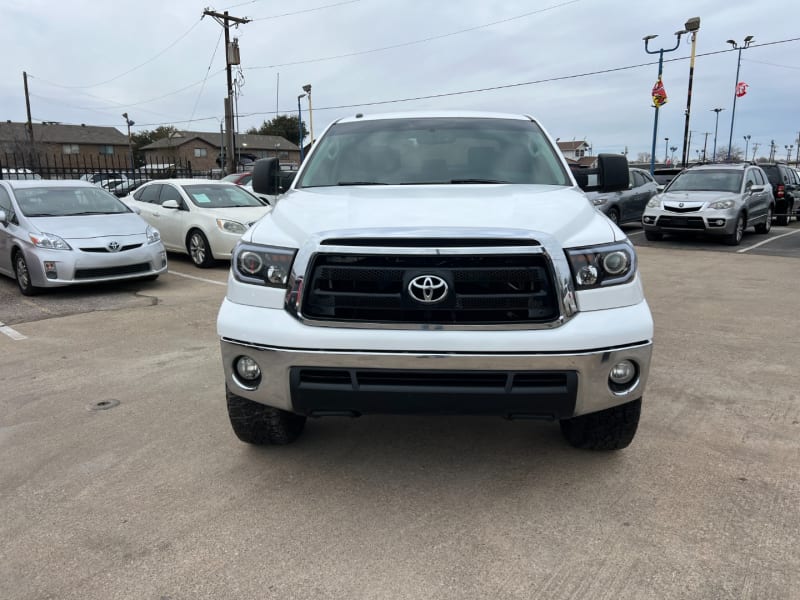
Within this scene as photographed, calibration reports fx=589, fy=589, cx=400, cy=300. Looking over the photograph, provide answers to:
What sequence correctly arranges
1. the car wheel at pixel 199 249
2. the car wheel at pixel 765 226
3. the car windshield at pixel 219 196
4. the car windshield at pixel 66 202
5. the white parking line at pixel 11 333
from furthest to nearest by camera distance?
the car wheel at pixel 765 226 → the car windshield at pixel 219 196 → the car wheel at pixel 199 249 → the car windshield at pixel 66 202 → the white parking line at pixel 11 333

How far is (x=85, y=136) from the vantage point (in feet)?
219

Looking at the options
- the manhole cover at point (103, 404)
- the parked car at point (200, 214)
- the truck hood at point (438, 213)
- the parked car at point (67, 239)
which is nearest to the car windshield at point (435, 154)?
the truck hood at point (438, 213)

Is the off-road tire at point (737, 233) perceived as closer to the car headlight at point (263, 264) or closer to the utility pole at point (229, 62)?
the car headlight at point (263, 264)

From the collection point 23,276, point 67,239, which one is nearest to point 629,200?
point 67,239

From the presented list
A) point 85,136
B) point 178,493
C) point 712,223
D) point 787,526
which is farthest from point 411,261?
point 85,136

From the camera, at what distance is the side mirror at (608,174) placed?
13.1 ft

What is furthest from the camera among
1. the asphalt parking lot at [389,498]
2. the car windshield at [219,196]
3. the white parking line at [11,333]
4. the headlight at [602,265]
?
the car windshield at [219,196]

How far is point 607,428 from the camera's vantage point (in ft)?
9.82

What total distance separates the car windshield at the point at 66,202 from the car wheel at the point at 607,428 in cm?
758

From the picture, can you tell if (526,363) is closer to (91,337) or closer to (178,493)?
(178,493)

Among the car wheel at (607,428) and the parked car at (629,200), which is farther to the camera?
the parked car at (629,200)

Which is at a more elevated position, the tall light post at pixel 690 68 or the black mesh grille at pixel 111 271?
the tall light post at pixel 690 68

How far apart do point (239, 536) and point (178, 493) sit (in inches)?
20.7

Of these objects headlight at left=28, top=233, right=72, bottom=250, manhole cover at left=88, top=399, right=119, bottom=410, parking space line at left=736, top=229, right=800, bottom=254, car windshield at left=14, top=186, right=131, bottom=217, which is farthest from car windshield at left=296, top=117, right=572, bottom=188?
parking space line at left=736, top=229, right=800, bottom=254
